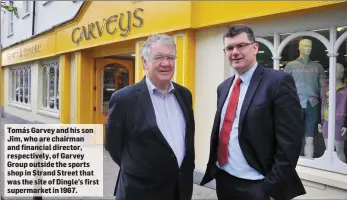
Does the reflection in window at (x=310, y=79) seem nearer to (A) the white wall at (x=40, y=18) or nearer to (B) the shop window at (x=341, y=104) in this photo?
(B) the shop window at (x=341, y=104)

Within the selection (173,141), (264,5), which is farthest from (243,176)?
(264,5)

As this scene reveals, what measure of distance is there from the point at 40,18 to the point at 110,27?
6031mm

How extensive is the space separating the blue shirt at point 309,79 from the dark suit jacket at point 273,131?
2450 mm

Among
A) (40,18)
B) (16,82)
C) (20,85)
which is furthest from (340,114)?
(16,82)

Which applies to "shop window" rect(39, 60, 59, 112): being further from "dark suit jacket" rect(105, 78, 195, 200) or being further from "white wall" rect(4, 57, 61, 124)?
"dark suit jacket" rect(105, 78, 195, 200)

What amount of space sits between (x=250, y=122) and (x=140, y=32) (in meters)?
4.94

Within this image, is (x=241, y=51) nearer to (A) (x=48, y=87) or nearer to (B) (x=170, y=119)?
(B) (x=170, y=119)

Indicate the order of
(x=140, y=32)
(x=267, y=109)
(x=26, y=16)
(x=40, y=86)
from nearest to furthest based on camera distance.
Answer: (x=267, y=109), (x=140, y=32), (x=40, y=86), (x=26, y=16)

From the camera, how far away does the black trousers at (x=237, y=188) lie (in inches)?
85.0

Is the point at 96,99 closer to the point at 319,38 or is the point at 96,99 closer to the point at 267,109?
the point at 319,38

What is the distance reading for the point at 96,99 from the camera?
9.58m

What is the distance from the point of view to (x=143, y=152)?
231 cm

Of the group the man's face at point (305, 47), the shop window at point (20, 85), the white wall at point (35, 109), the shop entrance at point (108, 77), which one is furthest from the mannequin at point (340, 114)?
the shop window at point (20, 85)

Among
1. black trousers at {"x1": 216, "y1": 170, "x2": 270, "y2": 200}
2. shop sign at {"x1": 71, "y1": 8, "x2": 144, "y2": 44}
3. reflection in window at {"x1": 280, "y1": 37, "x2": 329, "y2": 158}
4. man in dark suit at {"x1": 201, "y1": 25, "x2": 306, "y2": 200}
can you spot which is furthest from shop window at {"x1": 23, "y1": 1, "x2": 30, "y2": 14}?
black trousers at {"x1": 216, "y1": 170, "x2": 270, "y2": 200}
